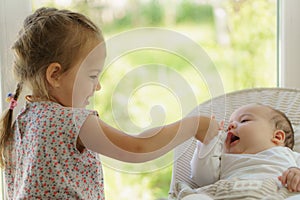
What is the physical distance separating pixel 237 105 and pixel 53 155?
0.73 metres

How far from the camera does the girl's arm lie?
4.27 feet

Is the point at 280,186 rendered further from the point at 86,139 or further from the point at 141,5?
the point at 141,5

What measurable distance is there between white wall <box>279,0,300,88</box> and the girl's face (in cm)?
101

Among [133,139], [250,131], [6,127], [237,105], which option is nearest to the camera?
[133,139]

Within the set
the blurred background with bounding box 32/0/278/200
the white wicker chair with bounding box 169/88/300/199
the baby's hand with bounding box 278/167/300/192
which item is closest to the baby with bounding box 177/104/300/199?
the baby's hand with bounding box 278/167/300/192

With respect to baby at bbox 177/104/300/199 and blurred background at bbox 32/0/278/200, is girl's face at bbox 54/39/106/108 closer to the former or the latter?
baby at bbox 177/104/300/199

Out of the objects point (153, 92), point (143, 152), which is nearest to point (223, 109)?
point (153, 92)

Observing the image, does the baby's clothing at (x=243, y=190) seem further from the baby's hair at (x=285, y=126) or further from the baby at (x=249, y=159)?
the baby's hair at (x=285, y=126)

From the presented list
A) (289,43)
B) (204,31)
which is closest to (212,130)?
(204,31)

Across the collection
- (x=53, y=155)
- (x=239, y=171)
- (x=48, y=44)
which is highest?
(x=48, y=44)

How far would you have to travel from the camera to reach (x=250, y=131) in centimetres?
157

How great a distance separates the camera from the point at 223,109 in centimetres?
181

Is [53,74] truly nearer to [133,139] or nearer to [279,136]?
[133,139]

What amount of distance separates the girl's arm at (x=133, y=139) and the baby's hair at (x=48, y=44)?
162mm
